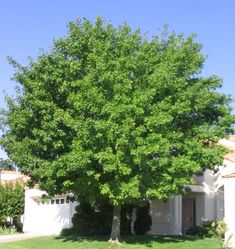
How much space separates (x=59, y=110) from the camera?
21.2 m

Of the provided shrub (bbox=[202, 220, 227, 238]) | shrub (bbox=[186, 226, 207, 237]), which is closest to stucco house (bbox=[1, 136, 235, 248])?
shrub (bbox=[186, 226, 207, 237])

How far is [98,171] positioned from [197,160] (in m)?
4.42

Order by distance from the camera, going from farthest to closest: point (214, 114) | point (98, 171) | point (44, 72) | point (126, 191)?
point (214, 114) < point (44, 72) < point (98, 171) < point (126, 191)

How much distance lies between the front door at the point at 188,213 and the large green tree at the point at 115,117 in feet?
27.3

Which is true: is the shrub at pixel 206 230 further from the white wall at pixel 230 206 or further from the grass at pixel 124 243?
the white wall at pixel 230 206

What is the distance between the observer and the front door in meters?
31.3

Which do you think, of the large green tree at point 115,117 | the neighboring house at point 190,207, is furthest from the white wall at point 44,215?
the large green tree at point 115,117

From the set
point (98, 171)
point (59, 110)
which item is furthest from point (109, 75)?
point (98, 171)

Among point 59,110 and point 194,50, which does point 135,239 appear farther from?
point 194,50

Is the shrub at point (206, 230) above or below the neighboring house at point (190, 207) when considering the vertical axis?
below

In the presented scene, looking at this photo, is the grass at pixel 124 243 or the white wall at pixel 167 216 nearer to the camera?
the grass at pixel 124 243

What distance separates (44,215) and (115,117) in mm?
17945

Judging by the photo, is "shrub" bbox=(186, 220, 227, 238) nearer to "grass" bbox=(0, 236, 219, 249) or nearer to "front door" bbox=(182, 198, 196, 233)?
"grass" bbox=(0, 236, 219, 249)

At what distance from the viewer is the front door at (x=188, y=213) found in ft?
103
